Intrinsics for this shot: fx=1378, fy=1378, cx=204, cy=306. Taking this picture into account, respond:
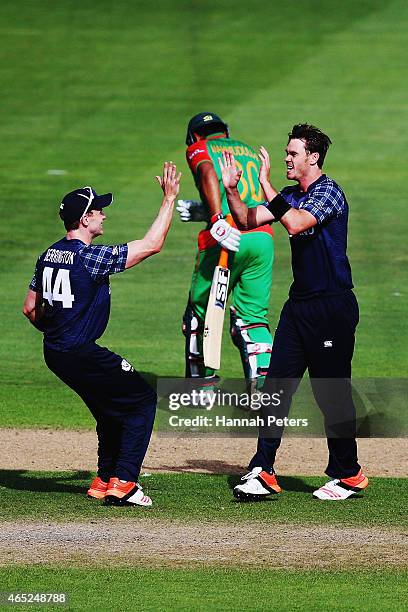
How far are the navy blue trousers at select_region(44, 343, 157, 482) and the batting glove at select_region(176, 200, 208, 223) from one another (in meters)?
3.45

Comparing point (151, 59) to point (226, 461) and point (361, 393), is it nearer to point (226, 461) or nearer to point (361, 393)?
point (361, 393)

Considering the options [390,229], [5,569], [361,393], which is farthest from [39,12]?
[5,569]

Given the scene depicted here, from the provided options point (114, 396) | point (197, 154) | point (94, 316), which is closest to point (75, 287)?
point (94, 316)

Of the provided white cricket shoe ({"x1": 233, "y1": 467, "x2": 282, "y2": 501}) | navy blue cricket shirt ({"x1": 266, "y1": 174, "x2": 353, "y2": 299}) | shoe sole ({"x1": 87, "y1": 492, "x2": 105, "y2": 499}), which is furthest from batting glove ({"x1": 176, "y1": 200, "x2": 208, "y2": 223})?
shoe sole ({"x1": 87, "y1": 492, "x2": 105, "y2": 499})

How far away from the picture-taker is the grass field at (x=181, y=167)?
7.23 metres

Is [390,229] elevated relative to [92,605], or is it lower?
elevated

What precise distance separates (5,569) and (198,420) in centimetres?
447

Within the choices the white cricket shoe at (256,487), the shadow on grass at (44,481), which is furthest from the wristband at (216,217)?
the white cricket shoe at (256,487)

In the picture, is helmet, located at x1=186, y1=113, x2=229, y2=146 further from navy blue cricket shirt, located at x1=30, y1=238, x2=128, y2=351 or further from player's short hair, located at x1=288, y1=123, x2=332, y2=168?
navy blue cricket shirt, located at x1=30, y1=238, x2=128, y2=351

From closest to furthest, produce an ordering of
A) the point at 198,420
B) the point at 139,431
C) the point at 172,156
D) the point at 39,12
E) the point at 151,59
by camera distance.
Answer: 1. the point at 139,431
2. the point at 198,420
3. the point at 172,156
4. the point at 151,59
5. the point at 39,12

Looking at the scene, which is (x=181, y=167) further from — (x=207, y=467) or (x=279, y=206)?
(x=279, y=206)

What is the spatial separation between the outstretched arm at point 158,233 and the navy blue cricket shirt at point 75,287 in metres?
0.06

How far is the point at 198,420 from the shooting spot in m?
11.6

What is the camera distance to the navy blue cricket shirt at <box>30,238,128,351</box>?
27.2 feet
